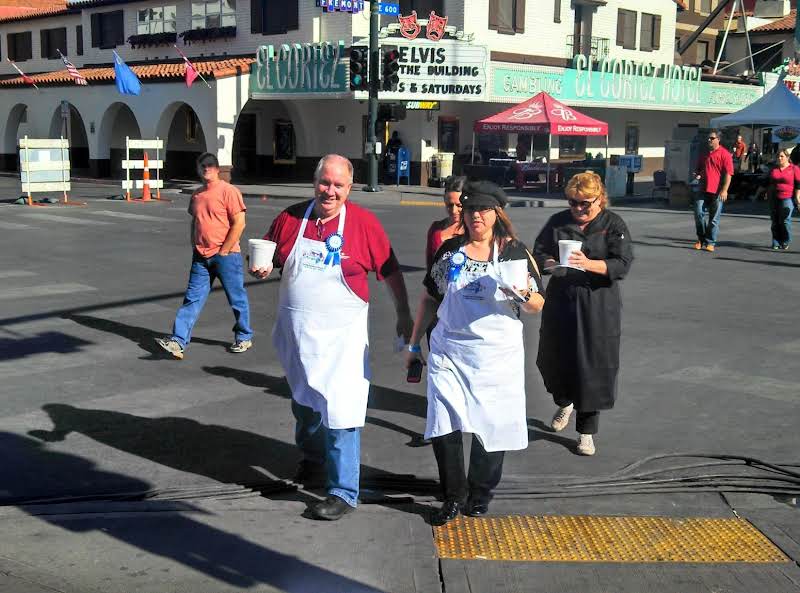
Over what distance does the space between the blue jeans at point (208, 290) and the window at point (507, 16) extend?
27.2m

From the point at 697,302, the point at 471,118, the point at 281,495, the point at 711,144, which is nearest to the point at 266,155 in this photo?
the point at 471,118

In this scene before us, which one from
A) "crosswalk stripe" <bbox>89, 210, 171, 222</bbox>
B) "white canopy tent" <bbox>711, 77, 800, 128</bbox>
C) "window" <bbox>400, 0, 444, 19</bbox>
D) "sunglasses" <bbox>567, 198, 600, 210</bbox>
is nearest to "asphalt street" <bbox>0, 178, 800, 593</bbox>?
"sunglasses" <bbox>567, 198, 600, 210</bbox>

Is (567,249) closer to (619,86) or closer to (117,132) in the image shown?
(619,86)

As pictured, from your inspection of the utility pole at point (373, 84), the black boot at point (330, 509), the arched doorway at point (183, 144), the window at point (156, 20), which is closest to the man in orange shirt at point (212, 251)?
the black boot at point (330, 509)

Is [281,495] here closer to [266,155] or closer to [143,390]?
[143,390]

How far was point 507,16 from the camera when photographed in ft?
115

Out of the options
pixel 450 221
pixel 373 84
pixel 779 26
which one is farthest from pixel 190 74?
pixel 779 26

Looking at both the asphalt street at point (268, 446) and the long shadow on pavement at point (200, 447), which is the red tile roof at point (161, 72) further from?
the long shadow on pavement at point (200, 447)

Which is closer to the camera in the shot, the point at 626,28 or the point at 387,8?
the point at 387,8

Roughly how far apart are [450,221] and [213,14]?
33755mm

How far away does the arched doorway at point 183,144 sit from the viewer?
3953 cm

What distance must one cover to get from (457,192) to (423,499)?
2.04 meters

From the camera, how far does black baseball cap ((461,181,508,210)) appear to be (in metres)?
4.95

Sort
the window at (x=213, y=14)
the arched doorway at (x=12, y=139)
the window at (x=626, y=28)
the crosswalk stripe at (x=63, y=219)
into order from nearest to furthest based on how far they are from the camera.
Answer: the crosswalk stripe at (x=63, y=219) < the window at (x=213, y=14) < the window at (x=626, y=28) < the arched doorway at (x=12, y=139)
